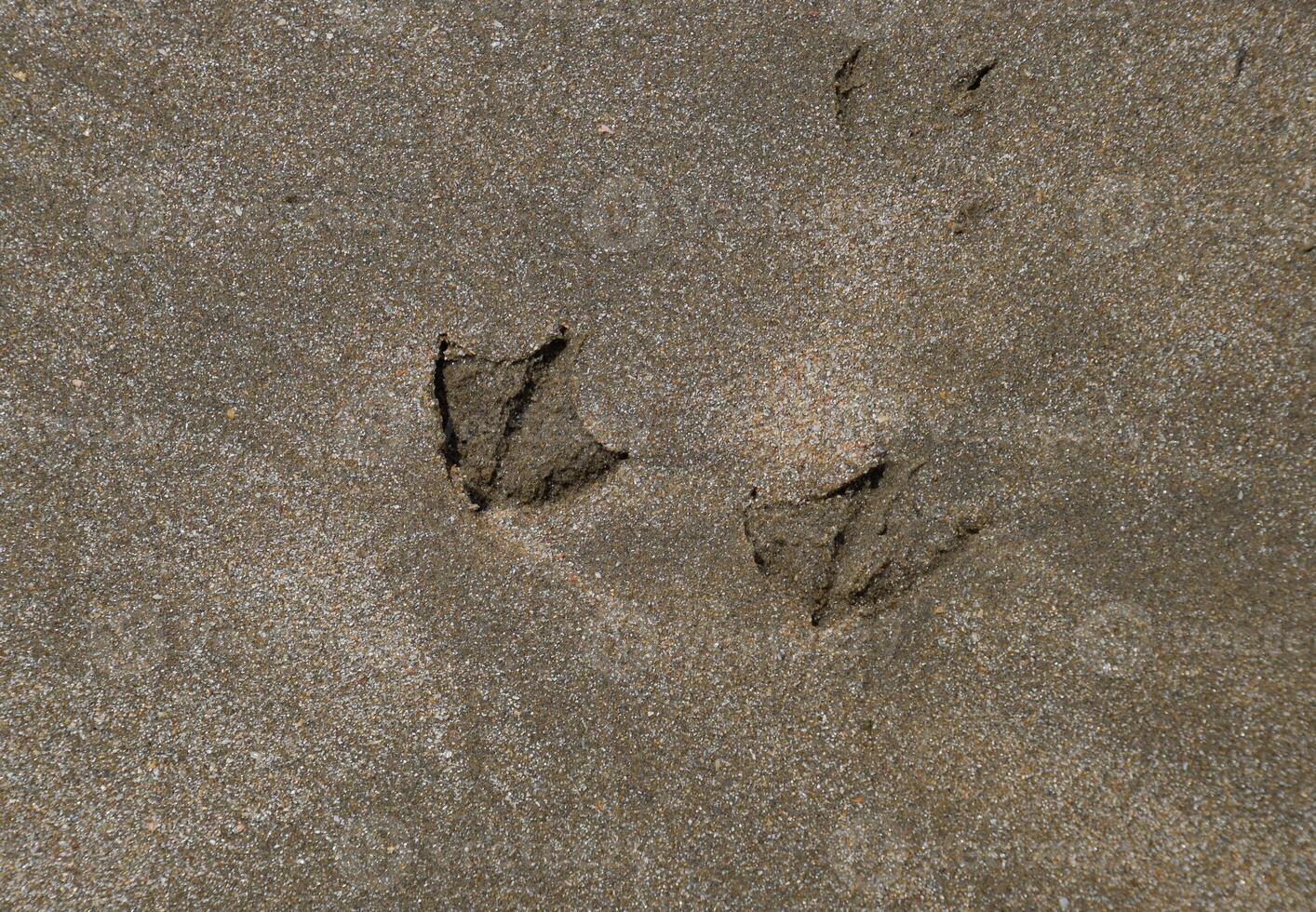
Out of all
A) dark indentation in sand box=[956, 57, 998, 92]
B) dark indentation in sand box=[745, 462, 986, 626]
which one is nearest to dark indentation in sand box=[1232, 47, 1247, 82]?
dark indentation in sand box=[956, 57, 998, 92]

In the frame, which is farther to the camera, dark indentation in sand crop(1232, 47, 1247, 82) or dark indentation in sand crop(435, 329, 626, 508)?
dark indentation in sand crop(435, 329, 626, 508)

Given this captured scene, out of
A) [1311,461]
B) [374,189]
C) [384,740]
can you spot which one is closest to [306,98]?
[374,189]

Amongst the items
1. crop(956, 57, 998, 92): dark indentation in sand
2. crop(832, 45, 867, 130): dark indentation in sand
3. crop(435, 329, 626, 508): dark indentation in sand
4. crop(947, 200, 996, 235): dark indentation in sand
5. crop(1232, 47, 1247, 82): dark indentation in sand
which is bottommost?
crop(435, 329, 626, 508): dark indentation in sand

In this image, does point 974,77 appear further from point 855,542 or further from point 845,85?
point 855,542

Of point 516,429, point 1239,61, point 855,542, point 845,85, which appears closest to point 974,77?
point 845,85

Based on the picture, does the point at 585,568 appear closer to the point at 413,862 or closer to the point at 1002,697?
the point at 413,862

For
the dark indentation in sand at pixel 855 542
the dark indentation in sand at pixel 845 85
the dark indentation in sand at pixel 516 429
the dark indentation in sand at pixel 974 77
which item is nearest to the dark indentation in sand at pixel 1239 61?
the dark indentation in sand at pixel 974 77

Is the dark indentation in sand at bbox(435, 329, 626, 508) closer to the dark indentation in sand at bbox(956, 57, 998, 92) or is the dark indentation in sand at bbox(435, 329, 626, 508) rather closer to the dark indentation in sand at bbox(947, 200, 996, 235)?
the dark indentation in sand at bbox(947, 200, 996, 235)

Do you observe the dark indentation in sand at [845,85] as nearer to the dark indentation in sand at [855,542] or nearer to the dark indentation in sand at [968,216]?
the dark indentation in sand at [968,216]
